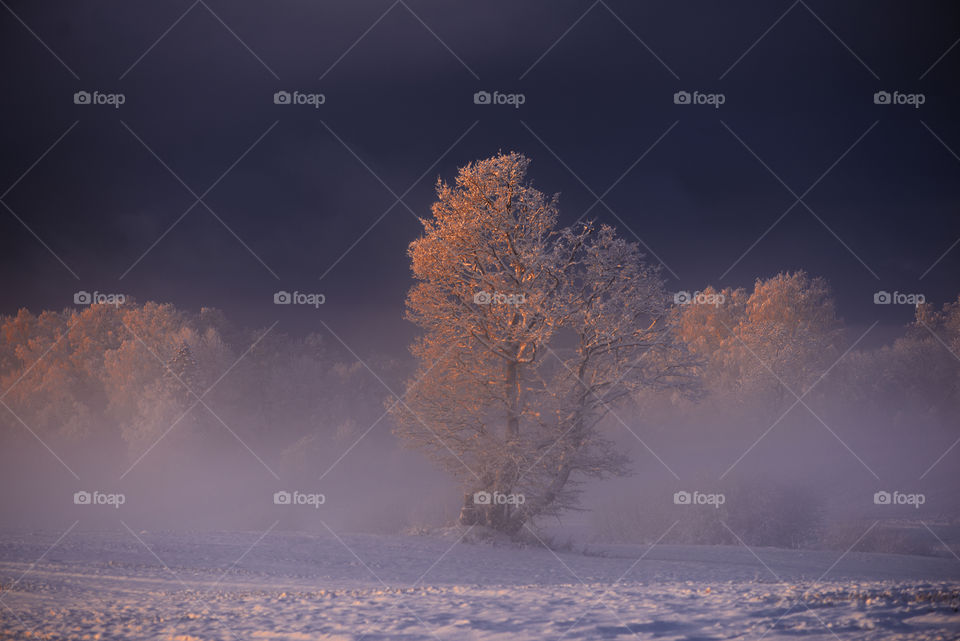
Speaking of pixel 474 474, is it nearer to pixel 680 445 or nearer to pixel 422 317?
pixel 422 317

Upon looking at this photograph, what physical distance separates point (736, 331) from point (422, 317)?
41.7 metres

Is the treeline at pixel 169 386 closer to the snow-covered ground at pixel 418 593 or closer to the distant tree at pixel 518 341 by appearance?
the distant tree at pixel 518 341

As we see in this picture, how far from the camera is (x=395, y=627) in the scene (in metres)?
8.51

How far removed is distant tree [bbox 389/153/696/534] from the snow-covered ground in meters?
3.18

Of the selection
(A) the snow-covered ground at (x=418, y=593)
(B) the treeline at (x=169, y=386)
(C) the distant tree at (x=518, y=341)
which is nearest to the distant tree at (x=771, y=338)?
(C) the distant tree at (x=518, y=341)

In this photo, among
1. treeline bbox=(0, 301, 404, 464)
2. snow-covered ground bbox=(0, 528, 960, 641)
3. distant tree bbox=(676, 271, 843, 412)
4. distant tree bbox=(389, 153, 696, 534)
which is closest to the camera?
snow-covered ground bbox=(0, 528, 960, 641)

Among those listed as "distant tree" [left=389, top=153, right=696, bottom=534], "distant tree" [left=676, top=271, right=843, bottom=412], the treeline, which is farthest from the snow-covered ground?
the treeline

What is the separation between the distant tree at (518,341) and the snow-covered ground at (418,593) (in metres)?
→ 3.18

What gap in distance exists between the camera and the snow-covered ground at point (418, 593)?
8.16 m

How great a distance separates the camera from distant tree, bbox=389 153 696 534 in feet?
71.9

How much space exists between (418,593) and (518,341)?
11.4 metres

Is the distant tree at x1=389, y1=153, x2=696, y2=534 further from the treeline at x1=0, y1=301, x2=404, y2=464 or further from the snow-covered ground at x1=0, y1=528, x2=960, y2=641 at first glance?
the treeline at x1=0, y1=301, x2=404, y2=464

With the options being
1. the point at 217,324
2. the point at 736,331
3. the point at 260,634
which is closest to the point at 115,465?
the point at 217,324

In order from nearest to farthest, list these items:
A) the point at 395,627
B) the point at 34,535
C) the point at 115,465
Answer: the point at 395,627, the point at 34,535, the point at 115,465
